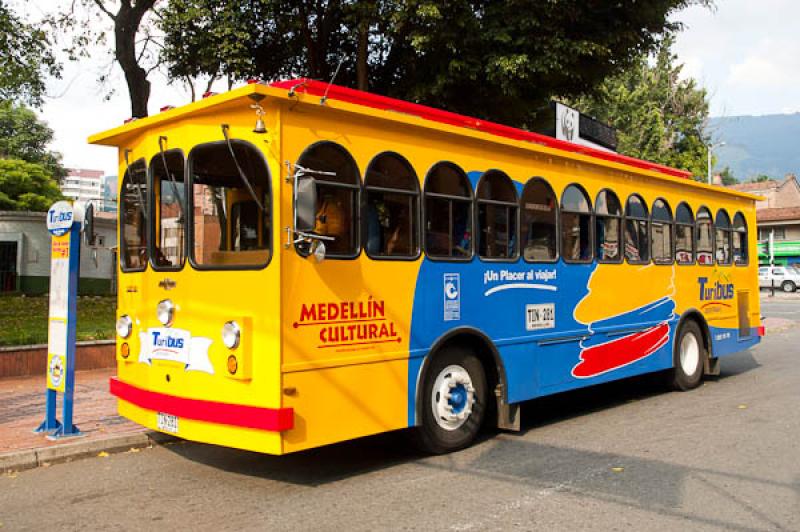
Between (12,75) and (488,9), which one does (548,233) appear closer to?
(488,9)

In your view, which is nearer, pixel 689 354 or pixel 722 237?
pixel 689 354

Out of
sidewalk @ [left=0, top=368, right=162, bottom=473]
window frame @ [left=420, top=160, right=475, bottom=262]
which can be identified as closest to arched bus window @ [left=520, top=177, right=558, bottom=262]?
window frame @ [left=420, top=160, right=475, bottom=262]

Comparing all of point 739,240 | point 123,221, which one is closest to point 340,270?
point 123,221

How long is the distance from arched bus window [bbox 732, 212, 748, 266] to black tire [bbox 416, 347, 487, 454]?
22.8ft

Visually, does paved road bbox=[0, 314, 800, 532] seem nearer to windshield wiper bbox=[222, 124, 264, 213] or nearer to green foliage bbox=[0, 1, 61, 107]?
windshield wiper bbox=[222, 124, 264, 213]

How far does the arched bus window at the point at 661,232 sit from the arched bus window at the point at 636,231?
0.20 metres

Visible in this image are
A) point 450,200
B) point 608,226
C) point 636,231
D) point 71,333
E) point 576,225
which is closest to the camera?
point 450,200

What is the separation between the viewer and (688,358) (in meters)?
10.8

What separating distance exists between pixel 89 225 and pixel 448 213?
3.46 m

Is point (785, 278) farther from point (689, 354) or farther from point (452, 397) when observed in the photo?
point (452, 397)

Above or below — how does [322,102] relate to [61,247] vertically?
above

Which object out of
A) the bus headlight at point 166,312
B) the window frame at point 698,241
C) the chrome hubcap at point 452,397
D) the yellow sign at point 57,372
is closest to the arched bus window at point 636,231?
the window frame at point 698,241

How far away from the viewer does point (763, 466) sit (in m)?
6.25

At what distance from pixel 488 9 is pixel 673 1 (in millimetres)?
3317
